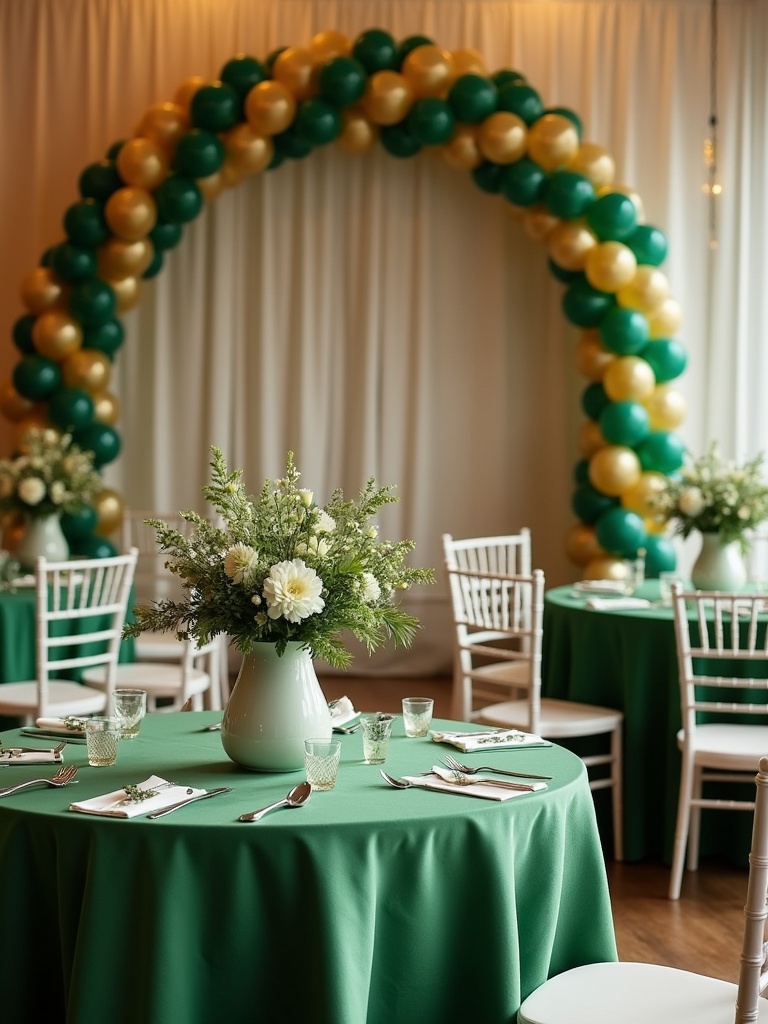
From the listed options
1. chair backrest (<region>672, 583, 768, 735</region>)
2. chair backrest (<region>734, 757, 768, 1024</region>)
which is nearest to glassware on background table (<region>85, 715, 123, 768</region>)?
chair backrest (<region>734, 757, 768, 1024</region>)

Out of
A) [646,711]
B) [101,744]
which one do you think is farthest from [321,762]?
[646,711]

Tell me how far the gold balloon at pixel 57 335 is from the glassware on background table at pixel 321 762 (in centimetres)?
467

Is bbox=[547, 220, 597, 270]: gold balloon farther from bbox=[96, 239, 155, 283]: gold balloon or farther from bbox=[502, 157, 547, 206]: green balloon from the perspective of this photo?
bbox=[96, 239, 155, 283]: gold balloon

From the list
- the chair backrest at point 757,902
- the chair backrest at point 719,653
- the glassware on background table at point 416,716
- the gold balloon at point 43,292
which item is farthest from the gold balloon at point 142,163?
the chair backrest at point 757,902

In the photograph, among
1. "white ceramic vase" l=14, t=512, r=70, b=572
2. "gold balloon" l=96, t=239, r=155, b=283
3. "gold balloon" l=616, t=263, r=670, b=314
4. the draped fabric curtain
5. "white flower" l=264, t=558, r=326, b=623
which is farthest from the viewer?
the draped fabric curtain

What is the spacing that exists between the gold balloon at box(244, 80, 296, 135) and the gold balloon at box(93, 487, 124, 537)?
205 centimetres

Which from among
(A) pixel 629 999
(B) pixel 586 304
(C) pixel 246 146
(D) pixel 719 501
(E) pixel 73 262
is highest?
(C) pixel 246 146

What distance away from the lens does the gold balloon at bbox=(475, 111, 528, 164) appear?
6453 millimetres

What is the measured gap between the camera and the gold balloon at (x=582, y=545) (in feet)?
21.9

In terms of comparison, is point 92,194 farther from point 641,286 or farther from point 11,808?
point 11,808

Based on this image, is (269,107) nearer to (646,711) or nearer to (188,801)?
(646,711)

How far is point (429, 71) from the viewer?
21.4 ft

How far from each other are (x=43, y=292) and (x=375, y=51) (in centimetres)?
211

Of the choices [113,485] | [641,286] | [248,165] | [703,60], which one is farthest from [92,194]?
[703,60]
